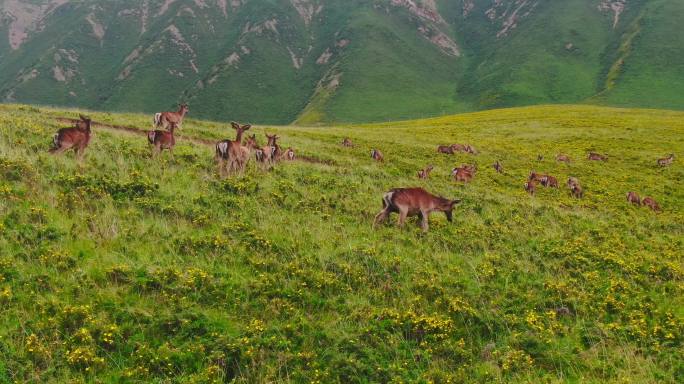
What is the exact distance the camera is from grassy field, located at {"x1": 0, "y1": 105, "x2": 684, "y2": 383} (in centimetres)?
777

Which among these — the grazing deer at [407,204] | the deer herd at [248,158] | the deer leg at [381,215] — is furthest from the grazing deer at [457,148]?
the deer leg at [381,215]

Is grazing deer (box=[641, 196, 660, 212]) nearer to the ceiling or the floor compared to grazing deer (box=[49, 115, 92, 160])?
nearer to the floor

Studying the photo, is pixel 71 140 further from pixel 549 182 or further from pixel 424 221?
pixel 549 182

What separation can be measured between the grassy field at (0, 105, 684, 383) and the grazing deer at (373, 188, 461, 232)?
554mm

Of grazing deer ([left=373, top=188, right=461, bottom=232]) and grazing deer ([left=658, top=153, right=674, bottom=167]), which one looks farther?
grazing deer ([left=658, top=153, right=674, bottom=167])

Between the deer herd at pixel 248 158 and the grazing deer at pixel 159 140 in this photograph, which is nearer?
the deer herd at pixel 248 158

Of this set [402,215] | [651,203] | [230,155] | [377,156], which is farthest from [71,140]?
[651,203]

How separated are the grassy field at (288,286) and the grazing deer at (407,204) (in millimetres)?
554

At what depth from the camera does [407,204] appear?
1526 centimetres

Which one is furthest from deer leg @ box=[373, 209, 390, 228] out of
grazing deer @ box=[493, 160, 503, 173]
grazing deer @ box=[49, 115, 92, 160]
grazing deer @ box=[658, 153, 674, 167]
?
grazing deer @ box=[658, 153, 674, 167]

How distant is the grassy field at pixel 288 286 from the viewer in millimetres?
7770

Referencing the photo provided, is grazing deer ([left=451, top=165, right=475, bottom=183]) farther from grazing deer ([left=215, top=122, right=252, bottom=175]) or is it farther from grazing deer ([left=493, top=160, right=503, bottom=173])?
grazing deer ([left=215, top=122, right=252, bottom=175])

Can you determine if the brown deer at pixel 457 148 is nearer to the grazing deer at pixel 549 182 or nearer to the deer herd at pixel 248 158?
the grazing deer at pixel 549 182

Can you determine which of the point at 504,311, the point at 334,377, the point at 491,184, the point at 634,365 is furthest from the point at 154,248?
the point at 491,184
